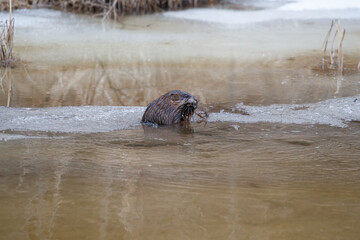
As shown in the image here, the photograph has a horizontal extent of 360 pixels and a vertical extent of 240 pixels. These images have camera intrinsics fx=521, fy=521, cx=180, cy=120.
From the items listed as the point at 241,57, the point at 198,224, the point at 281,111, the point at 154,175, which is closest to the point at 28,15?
the point at 241,57

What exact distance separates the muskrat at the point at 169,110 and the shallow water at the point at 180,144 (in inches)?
4.1

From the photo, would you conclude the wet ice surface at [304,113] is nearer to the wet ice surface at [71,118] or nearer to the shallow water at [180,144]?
the shallow water at [180,144]

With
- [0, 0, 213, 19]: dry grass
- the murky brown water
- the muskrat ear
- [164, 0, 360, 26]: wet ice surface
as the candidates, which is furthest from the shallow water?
[0, 0, 213, 19]: dry grass

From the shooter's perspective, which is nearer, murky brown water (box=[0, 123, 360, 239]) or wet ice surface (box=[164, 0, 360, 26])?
murky brown water (box=[0, 123, 360, 239])

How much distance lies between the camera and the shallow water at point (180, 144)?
1.87m

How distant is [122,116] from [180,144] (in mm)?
702

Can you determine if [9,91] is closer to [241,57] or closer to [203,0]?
[241,57]

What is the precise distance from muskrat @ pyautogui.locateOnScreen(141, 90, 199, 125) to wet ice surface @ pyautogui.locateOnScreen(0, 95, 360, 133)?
0.12 metres

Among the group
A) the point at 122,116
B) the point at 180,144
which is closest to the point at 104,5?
the point at 122,116

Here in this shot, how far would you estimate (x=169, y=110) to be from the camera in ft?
10.6

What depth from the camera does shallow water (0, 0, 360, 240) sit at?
6.14 feet

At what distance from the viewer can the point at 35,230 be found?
1772mm

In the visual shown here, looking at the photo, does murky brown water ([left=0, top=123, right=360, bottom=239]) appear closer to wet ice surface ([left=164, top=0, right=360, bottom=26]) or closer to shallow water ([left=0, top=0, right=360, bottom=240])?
shallow water ([left=0, top=0, right=360, bottom=240])

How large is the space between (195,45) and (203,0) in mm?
3467
